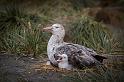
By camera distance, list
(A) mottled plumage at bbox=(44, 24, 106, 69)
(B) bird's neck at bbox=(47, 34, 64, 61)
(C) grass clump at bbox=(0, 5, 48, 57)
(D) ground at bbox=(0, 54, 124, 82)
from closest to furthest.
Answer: (D) ground at bbox=(0, 54, 124, 82), (A) mottled plumage at bbox=(44, 24, 106, 69), (B) bird's neck at bbox=(47, 34, 64, 61), (C) grass clump at bbox=(0, 5, 48, 57)

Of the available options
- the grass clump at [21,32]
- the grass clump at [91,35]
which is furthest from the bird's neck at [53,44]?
the grass clump at [91,35]

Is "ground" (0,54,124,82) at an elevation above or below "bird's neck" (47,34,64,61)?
below

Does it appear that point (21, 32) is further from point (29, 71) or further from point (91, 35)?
point (29, 71)

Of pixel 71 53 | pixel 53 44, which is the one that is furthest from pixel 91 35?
pixel 71 53

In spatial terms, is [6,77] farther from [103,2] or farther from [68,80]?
[103,2]

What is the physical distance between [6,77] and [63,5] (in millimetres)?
7602

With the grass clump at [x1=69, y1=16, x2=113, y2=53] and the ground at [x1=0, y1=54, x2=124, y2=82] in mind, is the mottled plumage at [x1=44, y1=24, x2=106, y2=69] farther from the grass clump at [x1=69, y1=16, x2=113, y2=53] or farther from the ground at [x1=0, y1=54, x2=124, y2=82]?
the grass clump at [x1=69, y1=16, x2=113, y2=53]

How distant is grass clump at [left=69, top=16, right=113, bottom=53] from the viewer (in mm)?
10361

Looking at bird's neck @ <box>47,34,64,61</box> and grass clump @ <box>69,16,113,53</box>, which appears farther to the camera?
grass clump @ <box>69,16,113,53</box>

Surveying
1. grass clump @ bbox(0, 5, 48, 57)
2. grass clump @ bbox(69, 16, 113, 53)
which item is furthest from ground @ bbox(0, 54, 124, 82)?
grass clump @ bbox(69, 16, 113, 53)

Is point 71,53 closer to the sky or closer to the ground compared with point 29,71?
closer to the sky

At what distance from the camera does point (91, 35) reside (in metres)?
11.2

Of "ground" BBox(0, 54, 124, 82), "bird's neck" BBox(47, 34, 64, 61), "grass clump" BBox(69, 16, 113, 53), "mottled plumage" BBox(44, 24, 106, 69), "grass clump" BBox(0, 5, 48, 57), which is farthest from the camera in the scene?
"grass clump" BBox(69, 16, 113, 53)

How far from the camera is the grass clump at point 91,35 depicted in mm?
10361
